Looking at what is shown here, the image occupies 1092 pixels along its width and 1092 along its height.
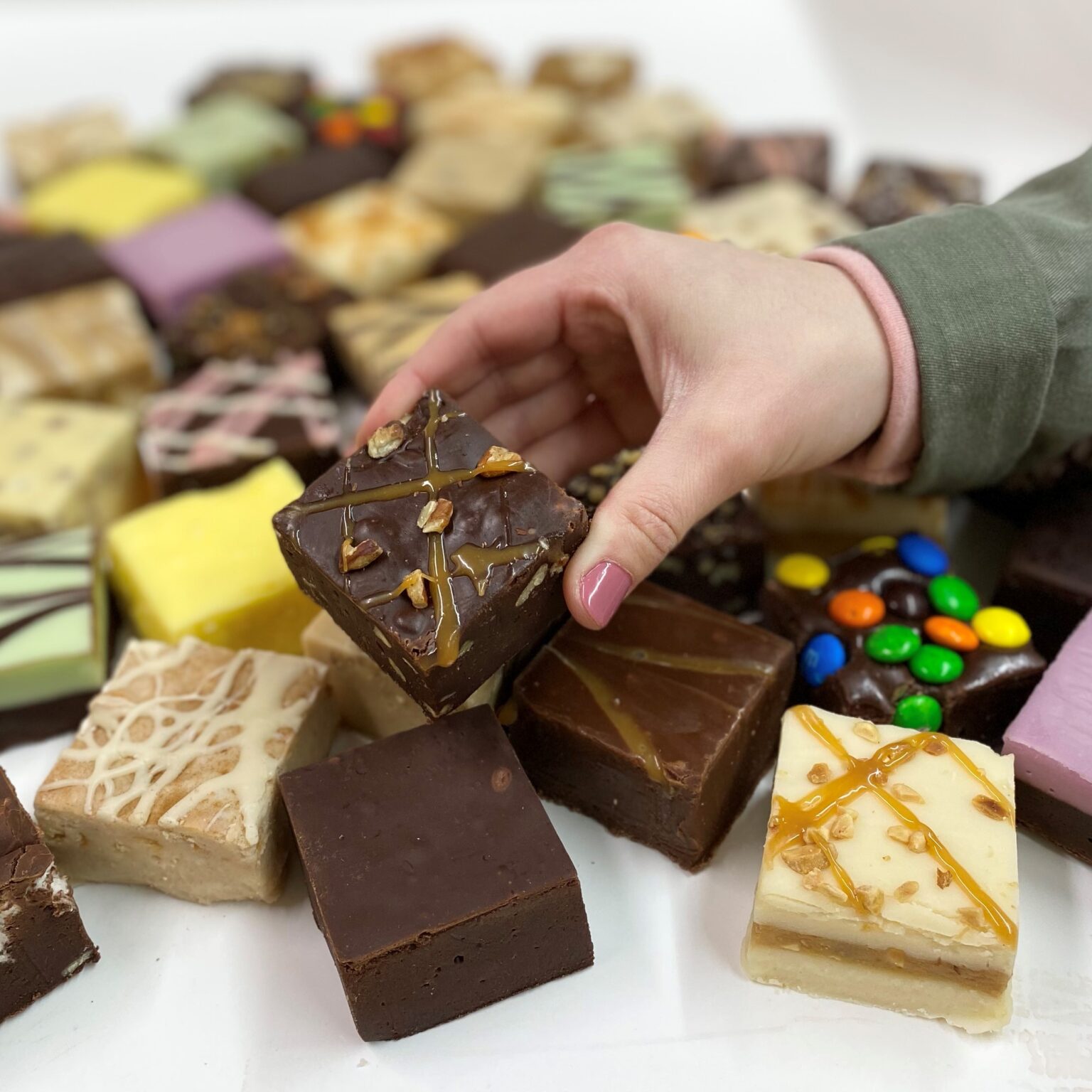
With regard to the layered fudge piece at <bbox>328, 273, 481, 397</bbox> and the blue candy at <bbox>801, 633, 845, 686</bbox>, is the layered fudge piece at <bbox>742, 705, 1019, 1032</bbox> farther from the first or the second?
the layered fudge piece at <bbox>328, 273, 481, 397</bbox>

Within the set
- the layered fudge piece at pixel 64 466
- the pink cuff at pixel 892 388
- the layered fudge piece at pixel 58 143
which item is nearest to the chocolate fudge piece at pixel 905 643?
the pink cuff at pixel 892 388

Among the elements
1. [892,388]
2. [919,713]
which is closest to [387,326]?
[892,388]

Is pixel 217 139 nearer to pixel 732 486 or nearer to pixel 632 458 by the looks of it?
pixel 632 458

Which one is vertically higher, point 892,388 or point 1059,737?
point 892,388

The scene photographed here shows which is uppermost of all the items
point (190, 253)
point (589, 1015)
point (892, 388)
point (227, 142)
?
point (892, 388)

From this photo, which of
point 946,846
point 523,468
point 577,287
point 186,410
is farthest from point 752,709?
point 186,410

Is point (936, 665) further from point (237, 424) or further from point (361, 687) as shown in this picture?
point (237, 424)

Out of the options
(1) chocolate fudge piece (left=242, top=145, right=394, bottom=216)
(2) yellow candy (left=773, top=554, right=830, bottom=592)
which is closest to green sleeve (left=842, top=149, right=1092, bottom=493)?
(2) yellow candy (left=773, top=554, right=830, bottom=592)
